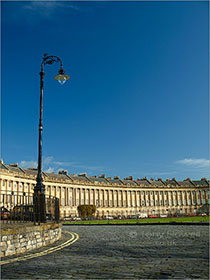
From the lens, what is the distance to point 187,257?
945cm

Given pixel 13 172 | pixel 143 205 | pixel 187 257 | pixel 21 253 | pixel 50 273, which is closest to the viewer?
pixel 50 273

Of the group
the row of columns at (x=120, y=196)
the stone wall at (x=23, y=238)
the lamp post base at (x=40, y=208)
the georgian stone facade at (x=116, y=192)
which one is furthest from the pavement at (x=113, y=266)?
the row of columns at (x=120, y=196)

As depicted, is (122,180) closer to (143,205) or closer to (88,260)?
(143,205)

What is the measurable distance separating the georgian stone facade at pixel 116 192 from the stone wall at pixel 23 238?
239 ft

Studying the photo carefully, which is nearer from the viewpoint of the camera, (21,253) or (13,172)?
(21,253)

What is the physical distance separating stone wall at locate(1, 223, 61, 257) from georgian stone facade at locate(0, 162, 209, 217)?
7285 centimetres

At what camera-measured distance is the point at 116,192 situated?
124 m

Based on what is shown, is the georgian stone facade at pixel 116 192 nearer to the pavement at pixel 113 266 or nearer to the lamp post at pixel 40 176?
the lamp post at pixel 40 176

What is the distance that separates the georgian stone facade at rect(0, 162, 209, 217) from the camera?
9531cm

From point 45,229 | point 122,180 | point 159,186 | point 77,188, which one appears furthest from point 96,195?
point 45,229

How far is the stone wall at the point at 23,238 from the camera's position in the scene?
9945 millimetres

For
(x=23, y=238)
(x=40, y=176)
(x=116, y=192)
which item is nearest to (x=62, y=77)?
(x=40, y=176)

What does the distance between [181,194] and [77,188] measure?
186ft

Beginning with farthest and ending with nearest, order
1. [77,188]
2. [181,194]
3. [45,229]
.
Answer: [181,194]
[77,188]
[45,229]
